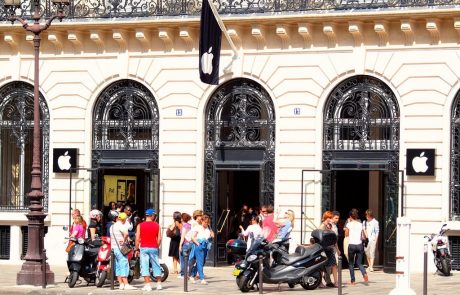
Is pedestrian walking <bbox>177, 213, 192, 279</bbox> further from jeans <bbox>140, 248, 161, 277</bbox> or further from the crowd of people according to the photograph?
jeans <bbox>140, 248, 161, 277</bbox>

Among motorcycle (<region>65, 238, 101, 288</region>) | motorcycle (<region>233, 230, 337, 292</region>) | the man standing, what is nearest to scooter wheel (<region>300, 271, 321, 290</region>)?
motorcycle (<region>233, 230, 337, 292</region>)

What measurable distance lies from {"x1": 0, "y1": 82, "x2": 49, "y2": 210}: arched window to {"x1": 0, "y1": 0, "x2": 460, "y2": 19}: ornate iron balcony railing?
205 cm

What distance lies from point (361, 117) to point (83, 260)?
7.93 meters

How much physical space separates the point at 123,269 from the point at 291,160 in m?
6.76

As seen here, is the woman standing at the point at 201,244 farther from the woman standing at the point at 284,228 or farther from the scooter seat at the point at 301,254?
the scooter seat at the point at 301,254

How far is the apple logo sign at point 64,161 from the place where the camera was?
34.0 meters

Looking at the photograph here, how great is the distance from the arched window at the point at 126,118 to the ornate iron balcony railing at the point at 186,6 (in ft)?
5.94

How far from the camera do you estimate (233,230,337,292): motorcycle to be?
26.6 m

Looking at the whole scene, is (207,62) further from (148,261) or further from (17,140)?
(148,261)

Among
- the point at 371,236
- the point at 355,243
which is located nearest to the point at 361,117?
the point at 371,236

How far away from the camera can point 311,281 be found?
2714 cm

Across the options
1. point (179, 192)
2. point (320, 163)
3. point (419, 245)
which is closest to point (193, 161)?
point (179, 192)

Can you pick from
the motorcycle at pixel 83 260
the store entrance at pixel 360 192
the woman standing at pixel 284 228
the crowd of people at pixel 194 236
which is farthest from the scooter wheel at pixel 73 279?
the store entrance at pixel 360 192

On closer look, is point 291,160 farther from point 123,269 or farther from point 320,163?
point 123,269
